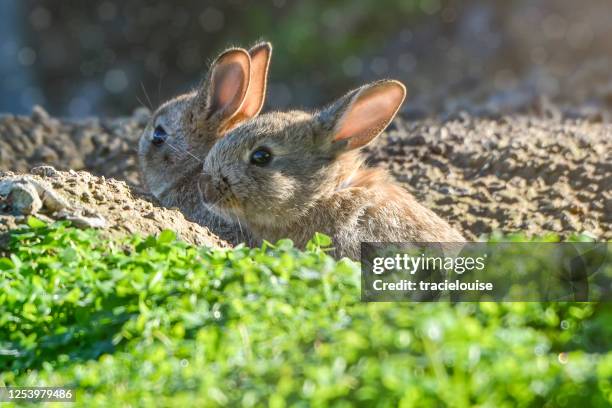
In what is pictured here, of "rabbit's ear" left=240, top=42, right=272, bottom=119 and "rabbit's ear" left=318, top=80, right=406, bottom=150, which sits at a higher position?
"rabbit's ear" left=240, top=42, right=272, bottom=119

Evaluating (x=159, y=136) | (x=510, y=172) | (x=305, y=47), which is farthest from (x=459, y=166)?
(x=305, y=47)

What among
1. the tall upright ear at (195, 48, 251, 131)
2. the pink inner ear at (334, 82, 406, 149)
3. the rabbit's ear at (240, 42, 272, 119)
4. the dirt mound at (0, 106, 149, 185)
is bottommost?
the pink inner ear at (334, 82, 406, 149)

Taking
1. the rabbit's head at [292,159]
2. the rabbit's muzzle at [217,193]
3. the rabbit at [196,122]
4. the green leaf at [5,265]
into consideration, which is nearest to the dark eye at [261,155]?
the rabbit's head at [292,159]

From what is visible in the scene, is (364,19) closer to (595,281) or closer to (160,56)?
(160,56)

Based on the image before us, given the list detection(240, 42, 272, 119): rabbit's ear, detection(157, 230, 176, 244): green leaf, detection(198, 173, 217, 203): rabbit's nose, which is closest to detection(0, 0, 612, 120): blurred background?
detection(240, 42, 272, 119): rabbit's ear

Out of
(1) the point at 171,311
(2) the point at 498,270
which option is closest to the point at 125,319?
(1) the point at 171,311

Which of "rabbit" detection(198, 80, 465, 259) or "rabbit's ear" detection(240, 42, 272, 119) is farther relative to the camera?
"rabbit's ear" detection(240, 42, 272, 119)

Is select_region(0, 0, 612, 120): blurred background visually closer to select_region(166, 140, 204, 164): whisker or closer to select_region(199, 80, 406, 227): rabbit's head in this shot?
select_region(166, 140, 204, 164): whisker

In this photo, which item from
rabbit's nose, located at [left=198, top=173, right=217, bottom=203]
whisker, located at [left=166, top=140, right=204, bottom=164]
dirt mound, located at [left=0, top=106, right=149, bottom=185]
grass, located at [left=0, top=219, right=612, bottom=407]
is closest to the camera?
grass, located at [left=0, top=219, right=612, bottom=407]
